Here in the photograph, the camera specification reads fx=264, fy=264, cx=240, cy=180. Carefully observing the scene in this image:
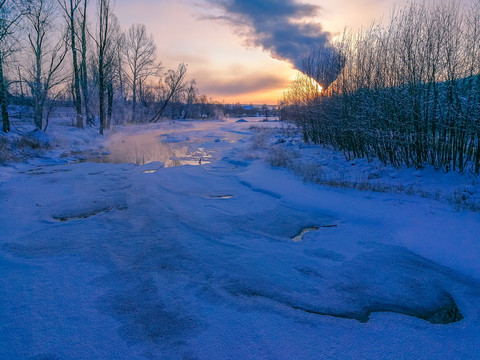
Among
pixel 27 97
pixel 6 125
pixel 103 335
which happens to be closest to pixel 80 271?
pixel 103 335

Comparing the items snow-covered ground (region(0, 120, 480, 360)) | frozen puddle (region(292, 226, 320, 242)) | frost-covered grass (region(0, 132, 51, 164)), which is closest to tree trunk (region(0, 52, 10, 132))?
frost-covered grass (region(0, 132, 51, 164))

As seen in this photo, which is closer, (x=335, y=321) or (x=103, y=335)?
(x=103, y=335)

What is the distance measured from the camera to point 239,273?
2869 millimetres

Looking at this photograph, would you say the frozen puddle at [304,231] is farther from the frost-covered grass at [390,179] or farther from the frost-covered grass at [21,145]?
the frost-covered grass at [21,145]

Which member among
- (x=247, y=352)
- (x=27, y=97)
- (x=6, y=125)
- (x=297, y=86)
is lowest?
(x=247, y=352)

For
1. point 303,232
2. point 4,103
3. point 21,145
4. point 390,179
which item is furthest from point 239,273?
point 4,103

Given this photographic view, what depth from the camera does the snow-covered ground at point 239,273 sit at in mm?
1939

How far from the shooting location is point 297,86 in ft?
48.1

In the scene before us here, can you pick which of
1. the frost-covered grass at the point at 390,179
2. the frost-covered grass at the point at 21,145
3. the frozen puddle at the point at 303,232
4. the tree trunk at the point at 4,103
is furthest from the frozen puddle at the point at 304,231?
the tree trunk at the point at 4,103

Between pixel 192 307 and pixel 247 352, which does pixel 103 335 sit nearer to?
pixel 192 307

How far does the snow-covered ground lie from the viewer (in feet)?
6.36

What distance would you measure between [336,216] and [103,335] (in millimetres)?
3857

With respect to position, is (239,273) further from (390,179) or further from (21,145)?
(21,145)

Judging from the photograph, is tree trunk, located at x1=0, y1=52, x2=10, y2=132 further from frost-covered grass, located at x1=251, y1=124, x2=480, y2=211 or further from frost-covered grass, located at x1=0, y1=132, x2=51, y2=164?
frost-covered grass, located at x1=251, y1=124, x2=480, y2=211
